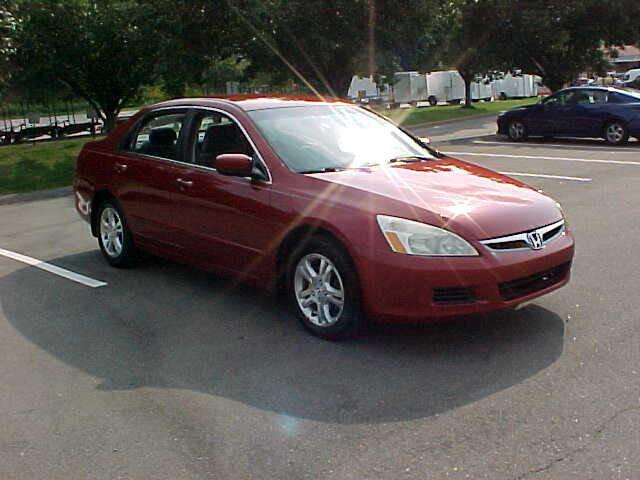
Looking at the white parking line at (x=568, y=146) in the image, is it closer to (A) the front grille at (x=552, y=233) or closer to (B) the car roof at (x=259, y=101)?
(B) the car roof at (x=259, y=101)

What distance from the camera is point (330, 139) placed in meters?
6.06

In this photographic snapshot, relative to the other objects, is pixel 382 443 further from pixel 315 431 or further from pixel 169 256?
pixel 169 256

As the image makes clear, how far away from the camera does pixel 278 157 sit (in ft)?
18.8

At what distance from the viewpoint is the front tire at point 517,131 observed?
66.7ft

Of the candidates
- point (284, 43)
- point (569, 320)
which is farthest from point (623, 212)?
point (284, 43)

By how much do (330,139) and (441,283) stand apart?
1.81 metres

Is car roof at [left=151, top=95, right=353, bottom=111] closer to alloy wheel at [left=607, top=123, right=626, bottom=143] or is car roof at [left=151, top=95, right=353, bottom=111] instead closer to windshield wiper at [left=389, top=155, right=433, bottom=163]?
windshield wiper at [left=389, top=155, right=433, bottom=163]

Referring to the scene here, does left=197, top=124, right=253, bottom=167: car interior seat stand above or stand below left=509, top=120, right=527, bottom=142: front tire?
above

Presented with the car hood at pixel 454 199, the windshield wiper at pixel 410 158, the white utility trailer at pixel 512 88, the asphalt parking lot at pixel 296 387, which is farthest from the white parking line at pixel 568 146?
the white utility trailer at pixel 512 88

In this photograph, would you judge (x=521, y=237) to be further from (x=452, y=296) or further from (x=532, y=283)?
(x=452, y=296)

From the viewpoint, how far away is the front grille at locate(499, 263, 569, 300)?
4863 mm

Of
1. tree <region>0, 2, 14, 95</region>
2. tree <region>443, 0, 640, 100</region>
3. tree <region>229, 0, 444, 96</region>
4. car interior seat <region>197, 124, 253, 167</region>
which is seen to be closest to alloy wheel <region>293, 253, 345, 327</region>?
car interior seat <region>197, 124, 253, 167</region>

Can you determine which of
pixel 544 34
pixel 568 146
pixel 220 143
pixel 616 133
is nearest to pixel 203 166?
pixel 220 143

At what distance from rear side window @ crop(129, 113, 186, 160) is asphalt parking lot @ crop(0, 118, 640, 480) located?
1149 mm
